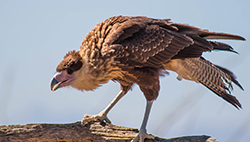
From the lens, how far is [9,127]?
3900 millimetres

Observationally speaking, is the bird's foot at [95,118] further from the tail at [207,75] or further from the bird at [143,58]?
the tail at [207,75]

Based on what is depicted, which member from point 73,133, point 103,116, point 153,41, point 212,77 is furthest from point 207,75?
point 73,133

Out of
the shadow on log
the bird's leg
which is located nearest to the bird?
the bird's leg

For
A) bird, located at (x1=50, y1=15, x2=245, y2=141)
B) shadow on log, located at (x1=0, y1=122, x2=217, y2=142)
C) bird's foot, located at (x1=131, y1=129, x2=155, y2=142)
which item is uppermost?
bird, located at (x1=50, y1=15, x2=245, y2=141)

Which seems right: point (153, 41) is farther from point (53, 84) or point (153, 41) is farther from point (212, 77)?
point (53, 84)

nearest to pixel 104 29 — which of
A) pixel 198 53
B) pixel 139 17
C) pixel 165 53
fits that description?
pixel 139 17

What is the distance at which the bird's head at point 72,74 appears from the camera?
3.97m

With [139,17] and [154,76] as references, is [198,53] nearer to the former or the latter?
[154,76]

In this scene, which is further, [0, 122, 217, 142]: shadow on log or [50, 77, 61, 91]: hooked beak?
[50, 77, 61, 91]: hooked beak

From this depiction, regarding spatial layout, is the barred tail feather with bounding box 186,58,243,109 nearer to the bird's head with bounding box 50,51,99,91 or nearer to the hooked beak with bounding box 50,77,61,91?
the bird's head with bounding box 50,51,99,91

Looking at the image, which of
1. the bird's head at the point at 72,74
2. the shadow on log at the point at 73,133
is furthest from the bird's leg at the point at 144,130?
the bird's head at the point at 72,74

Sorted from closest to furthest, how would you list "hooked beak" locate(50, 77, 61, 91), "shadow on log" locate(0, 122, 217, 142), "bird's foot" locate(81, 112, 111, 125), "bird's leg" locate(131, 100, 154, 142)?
"shadow on log" locate(0, 122, 217, 142), "hooked beak" locate(50, 77, 61, 91), "bird's leg" locate(131, 100, 154, 142), "bird's foot" locate(81, 112, 111, 125)

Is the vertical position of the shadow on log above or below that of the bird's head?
below

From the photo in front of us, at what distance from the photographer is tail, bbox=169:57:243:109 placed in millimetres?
4305
